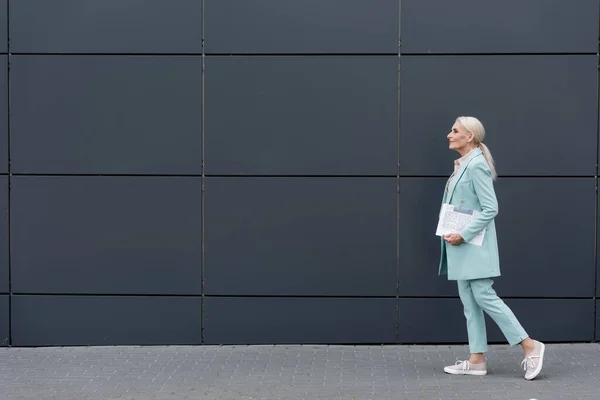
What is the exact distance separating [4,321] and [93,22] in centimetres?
267

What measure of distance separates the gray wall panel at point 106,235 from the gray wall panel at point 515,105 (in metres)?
2.05

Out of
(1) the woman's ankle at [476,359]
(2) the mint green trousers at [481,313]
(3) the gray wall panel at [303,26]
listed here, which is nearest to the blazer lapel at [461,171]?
(2) the mint green trousers at [481,313]

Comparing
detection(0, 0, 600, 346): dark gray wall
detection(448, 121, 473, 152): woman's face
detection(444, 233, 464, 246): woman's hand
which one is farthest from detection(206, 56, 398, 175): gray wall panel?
detection(444, 233, 464, 246): woman's hand

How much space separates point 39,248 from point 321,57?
291 cm

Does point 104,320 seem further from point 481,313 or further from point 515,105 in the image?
point 515,105

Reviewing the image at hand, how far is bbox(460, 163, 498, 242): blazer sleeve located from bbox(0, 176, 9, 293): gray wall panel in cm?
387

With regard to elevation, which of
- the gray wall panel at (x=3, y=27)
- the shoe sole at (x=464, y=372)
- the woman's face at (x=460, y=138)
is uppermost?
the gray wall panel at (x=3, y=27)

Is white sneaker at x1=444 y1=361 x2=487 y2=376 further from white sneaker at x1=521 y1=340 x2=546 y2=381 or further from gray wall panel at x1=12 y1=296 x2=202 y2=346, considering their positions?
gray wall panel at x1=12 y1=296 x2=202 y2=346

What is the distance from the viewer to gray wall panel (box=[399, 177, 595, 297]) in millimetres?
7926

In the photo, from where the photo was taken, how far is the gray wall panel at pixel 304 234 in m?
7.98

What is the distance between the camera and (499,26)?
788 centimetres

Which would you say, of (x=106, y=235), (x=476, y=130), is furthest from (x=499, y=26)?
(x=106, y=235)

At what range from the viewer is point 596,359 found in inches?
296

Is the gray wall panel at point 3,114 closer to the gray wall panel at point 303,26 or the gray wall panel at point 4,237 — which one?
the gray wall panel at point 4,237
